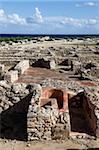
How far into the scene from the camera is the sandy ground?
31.0ft

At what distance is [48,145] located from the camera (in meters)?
9.63

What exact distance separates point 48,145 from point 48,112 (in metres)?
0.91

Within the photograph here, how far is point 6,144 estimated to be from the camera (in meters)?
9.73

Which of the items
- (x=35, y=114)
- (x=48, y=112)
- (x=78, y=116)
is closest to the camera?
(x=35, y=114)

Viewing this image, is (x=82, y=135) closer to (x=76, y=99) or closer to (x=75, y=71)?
(x=76, y=99)

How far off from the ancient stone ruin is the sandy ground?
0.23 m

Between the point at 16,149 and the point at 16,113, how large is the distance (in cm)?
304

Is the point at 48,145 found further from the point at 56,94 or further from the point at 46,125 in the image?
the point at 56,94

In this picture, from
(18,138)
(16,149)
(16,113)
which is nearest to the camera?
(16,149)

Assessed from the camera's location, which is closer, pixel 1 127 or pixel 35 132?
pixel 35 132

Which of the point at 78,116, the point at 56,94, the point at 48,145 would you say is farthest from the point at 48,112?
the point at 56,94

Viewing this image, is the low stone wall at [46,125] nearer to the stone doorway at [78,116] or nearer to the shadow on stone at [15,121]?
the shadow on stone at [15,121]

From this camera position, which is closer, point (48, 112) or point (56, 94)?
point (48, 112)

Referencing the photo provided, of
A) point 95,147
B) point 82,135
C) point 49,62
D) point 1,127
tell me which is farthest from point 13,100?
point 49,62
